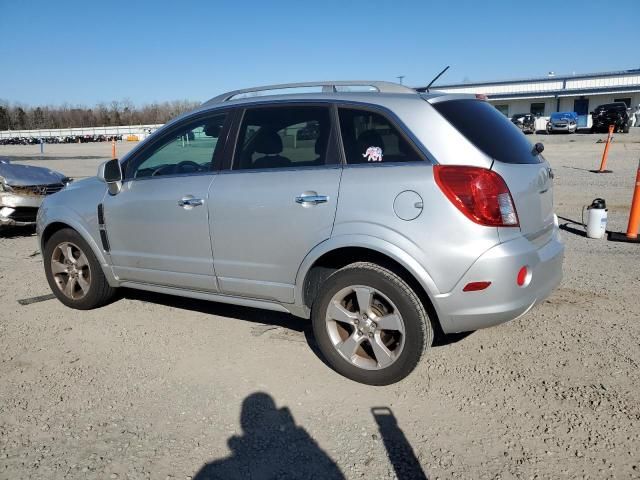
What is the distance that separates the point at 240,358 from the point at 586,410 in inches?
89.1

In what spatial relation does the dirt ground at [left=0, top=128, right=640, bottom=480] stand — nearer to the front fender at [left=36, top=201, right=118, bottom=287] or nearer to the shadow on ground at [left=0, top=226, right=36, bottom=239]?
the front fender at [left=36, top=201, right=118, bottom=287]

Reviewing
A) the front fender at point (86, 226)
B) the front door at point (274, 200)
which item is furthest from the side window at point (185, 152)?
the front fender at point (86, 226)

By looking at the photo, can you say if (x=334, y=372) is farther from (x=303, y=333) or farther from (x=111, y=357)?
(x=111, y=357)

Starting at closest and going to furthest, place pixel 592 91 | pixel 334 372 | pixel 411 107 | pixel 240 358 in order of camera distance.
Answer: pixel 411 107 < pixel 334 372 < pixel 240 358 < pixel 592 91

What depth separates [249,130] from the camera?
3.85 m

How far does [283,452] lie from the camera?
106 inches

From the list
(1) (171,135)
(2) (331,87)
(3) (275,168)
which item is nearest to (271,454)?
(3) (275,168)

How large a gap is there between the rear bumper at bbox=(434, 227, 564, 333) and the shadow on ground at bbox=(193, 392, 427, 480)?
2.34 ft

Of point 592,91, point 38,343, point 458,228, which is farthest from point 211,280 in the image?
point 592,91

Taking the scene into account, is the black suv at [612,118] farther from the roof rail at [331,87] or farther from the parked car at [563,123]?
the roof rail at [331,87]

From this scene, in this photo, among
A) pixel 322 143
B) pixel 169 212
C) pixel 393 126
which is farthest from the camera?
pixel 169 212

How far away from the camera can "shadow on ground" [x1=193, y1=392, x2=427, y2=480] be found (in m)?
2.53

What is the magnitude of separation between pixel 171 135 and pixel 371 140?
1748mm

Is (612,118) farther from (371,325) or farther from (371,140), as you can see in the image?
(371,325)
